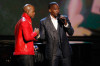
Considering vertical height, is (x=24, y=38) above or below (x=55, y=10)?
below

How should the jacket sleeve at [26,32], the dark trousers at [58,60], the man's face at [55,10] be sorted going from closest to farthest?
the jacket sleeve at [26,32]
the dark trousers at [58,60]
the man's face at [55,10]

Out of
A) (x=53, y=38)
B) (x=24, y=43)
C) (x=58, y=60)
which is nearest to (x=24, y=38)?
(x=24, y=43)

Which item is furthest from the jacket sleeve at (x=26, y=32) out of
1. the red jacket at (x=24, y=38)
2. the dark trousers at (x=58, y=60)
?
the dark trousers at (x=58, y=60)

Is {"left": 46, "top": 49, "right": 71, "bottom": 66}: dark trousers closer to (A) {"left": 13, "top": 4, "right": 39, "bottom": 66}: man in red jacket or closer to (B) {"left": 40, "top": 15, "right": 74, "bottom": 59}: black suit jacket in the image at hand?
(B) {"left": 40, "top": 15, "right": 74, "bottom": 59}: black suit jacket

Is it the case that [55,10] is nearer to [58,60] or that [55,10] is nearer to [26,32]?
[26,32]

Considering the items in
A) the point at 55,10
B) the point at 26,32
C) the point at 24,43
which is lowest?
the point at 24,43

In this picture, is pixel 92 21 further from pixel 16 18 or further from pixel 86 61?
pixel 16 18

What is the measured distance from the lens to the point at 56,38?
2.63 meters

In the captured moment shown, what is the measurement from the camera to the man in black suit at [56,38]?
2.59m

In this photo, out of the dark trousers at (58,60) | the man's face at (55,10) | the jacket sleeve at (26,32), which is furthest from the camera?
the man's face at (55,10)

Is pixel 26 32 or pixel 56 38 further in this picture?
pixel 56 38

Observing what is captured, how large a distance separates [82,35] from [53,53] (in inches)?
81.8

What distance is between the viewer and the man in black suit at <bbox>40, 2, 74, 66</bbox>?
2.59 m

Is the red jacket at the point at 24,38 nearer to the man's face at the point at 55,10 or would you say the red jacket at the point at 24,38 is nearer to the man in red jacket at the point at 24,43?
the man in red jacket at the point at 24,43
